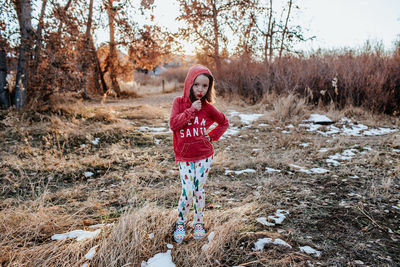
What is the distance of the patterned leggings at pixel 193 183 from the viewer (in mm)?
1911

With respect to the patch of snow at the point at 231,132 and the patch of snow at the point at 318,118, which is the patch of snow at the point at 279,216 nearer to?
the patch of snow at the point at 231,132

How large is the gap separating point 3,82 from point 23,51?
2.86ft

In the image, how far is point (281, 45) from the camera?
501 inches

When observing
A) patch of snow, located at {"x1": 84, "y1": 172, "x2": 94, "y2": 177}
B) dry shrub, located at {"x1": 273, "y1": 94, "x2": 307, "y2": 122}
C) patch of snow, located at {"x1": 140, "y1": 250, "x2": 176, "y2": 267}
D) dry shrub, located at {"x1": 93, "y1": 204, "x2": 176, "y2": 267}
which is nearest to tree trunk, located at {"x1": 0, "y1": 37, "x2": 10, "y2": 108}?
patch of snow, located at {"x1": 84, "y1": 172, "x2": 94, "y2": 177}

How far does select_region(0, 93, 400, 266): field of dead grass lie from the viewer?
5.69ft

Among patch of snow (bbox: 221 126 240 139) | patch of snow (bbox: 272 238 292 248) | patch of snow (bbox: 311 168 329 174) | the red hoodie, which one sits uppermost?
the red hoodie

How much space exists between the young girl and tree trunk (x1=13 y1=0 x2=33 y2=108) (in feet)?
17.3

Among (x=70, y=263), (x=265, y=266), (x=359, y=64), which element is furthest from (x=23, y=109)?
(x=359, y=64)

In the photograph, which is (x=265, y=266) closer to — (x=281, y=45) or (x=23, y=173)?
(x=23, y=173)

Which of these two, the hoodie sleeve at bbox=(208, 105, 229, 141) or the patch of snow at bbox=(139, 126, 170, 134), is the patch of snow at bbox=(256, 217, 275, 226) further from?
the patch of snow at bbox=(139, 126, 170, 134)

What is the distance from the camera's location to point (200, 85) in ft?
6.06

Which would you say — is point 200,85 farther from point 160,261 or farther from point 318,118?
point 318,118

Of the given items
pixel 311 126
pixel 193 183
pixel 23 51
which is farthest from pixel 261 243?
pixel 23 51

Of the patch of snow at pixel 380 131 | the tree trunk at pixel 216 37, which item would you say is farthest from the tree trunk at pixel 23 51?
the tree trunk at pixel 216 37
